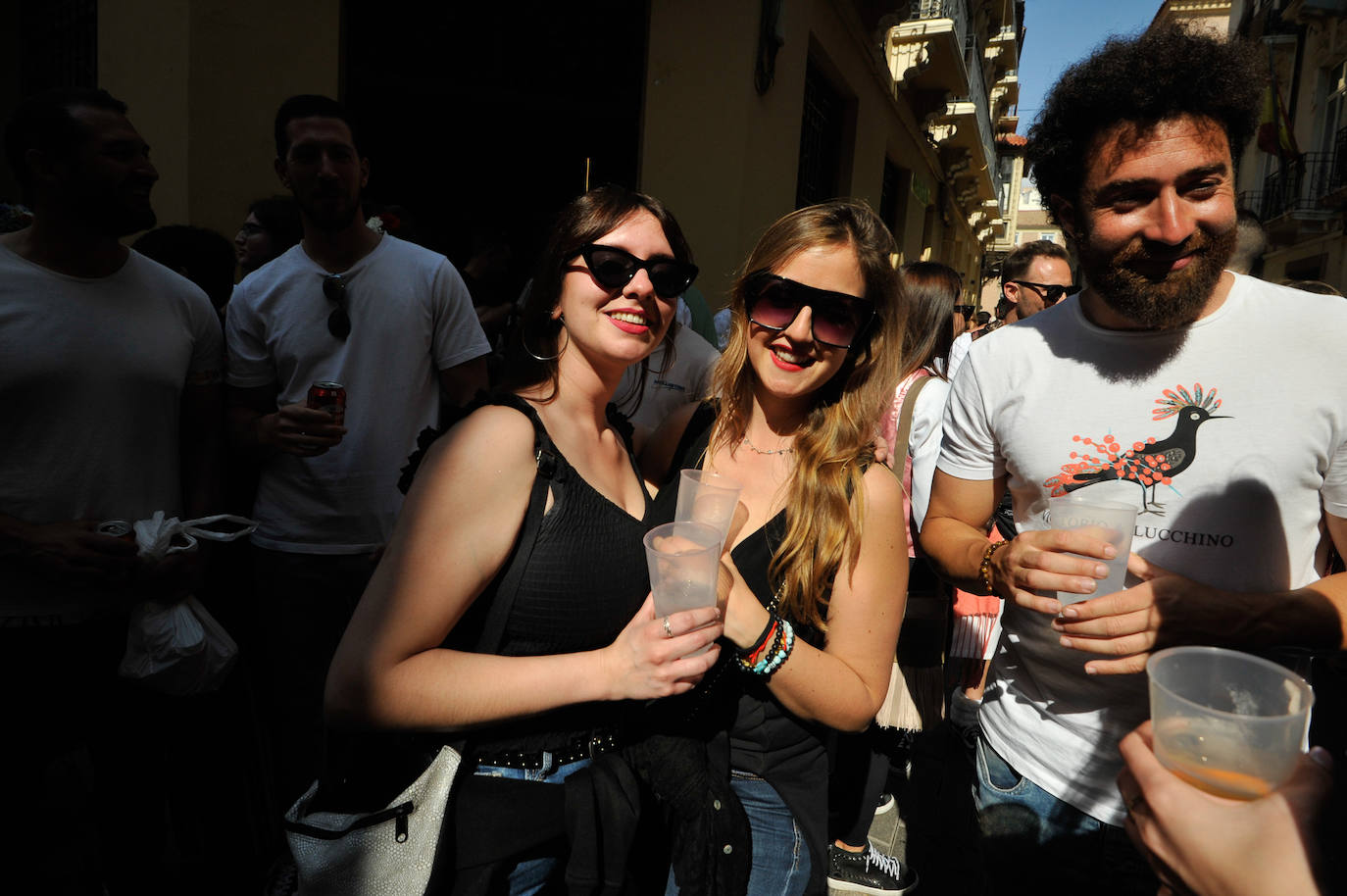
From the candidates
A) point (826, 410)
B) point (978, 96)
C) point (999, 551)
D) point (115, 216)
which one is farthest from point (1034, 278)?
point (978, 96)

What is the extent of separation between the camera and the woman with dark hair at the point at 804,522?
1.74 meters

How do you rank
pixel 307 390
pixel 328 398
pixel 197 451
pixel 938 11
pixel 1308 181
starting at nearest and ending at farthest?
pixel 328 398
pixel 197 451
pixel 307 390
pixel 938 11
pixel 1308 181

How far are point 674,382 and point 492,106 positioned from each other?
4364 millimetres

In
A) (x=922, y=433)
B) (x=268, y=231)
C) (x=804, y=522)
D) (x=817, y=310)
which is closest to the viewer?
(x=804, y=522)

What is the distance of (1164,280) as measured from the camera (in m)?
1.68

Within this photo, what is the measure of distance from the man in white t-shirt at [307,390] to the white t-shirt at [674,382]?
0.92 meters

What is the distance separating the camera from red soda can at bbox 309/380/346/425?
262cm

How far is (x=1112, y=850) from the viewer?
5.58ft

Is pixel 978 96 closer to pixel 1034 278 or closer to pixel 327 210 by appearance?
pixel 1034 278

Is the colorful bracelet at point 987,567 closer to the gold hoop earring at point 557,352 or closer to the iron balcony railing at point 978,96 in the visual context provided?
the gold hoop earring at point 557,352

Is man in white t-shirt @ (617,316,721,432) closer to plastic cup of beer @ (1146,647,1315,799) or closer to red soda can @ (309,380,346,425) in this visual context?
red soda can @ (309,380,346,425)

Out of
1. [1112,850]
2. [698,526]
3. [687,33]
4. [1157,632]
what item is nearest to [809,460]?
[698,526]

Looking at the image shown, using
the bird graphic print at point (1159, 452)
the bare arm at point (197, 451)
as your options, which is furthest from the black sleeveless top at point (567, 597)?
the bare arm at point (197, 451)

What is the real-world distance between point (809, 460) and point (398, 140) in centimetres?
591
